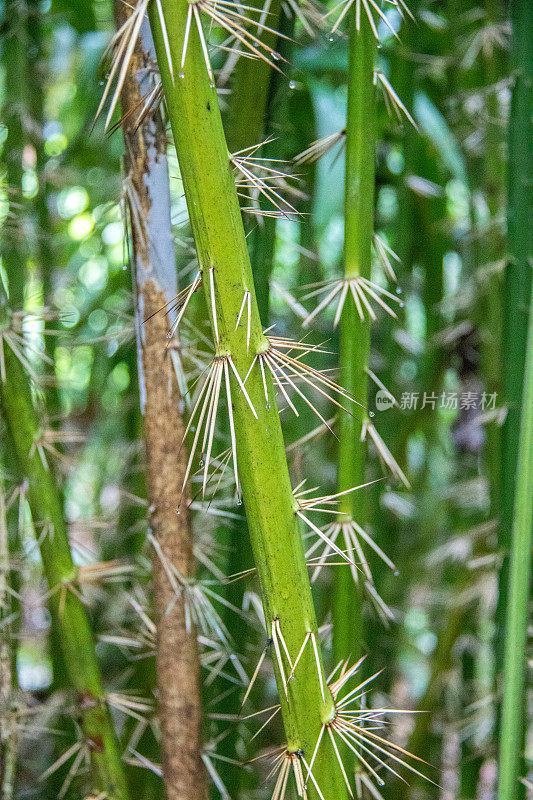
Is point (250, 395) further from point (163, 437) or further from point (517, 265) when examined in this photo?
point (517, 265)

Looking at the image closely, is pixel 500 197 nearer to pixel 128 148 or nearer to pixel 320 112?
pixel 320 112

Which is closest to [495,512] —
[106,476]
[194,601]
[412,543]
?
[194,601]

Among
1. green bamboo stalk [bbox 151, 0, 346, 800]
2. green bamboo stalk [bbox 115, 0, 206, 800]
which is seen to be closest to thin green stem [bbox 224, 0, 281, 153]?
green bamboo stalk [bbox 115, 0, 206, 800]

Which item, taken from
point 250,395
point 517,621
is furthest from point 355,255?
point 517,621

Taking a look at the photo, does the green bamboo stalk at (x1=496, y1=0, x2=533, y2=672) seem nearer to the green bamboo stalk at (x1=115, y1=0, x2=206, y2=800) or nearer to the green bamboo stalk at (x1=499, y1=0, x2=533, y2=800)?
the green bamboo stalk at (x1=499, y1=0, x2=533, y2=800)

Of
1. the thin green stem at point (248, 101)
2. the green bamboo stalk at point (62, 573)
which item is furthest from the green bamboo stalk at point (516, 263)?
the green bamboo stalk at point (62, 573)

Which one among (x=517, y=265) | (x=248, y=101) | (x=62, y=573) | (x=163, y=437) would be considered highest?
(x=248, y=101)
